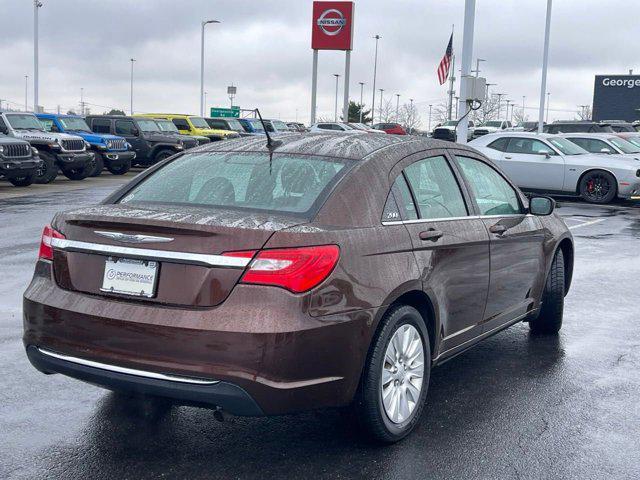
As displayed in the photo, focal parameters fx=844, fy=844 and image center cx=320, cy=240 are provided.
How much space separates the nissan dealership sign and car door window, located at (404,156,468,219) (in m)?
40.4

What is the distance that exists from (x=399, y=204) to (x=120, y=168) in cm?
2424

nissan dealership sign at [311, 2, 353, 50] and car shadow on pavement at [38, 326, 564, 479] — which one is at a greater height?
nissan dealership sign at [311, 2, 353, 50]

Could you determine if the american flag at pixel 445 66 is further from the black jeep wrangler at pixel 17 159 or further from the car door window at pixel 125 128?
the black jeep wrangler at pixel 17 159

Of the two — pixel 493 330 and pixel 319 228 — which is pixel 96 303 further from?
pixel 493 330

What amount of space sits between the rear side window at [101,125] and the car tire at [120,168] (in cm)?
123

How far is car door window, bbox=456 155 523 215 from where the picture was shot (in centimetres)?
536

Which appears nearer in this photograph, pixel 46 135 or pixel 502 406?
pixel 502 406

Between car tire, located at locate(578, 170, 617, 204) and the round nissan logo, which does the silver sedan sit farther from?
the round nissan logo

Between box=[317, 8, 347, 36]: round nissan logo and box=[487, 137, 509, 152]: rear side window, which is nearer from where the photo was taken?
box=[487, 137, 509, 152]: rear side window

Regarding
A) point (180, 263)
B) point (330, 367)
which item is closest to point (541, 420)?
point (330, 367)

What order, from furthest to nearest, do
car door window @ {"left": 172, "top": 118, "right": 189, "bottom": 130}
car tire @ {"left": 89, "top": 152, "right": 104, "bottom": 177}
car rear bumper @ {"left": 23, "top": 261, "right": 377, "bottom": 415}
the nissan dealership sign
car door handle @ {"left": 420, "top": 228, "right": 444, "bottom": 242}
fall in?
the nissan dealership sign → car door window @ {"left": 172, "top": 118, "right": 189, "bottom": 130} → car tire @ {"left": 89, "top": 152, "right": 104, "bottom": 177} → car door handle @ {"left": 420, "top": 228, "right": 444, "bottom": 242} → car rear bumper @ {"left": 23, "top": 261, "right": 377, "bottom": 415}

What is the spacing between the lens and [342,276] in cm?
380

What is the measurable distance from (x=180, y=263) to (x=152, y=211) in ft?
1.59

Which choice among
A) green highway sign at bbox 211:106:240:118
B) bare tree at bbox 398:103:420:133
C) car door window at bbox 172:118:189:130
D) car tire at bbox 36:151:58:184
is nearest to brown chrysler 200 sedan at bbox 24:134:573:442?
car tire at bbox 36:151:58:184
